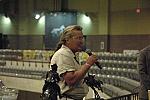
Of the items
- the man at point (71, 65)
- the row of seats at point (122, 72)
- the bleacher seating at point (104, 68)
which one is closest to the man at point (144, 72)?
the man at point (71, 65)

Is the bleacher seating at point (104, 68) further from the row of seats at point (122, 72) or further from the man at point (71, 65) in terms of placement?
the man at point (71, 65)

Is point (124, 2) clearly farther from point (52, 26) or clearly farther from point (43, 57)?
point (43, 57)

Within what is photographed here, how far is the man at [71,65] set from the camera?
7.46ft

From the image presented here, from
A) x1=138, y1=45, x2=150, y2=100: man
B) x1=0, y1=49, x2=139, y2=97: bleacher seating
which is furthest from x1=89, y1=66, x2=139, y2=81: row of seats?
x1=138, y1=45, x2=150, y2=100: man

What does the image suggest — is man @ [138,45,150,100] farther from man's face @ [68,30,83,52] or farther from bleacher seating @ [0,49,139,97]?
bleacher seating @ [0,49,139,97]

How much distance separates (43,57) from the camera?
9.89 meters

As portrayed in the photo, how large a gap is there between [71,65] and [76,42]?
7.0 inches

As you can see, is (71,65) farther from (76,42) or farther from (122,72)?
(122,72)

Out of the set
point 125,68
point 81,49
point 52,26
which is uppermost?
point 52,26

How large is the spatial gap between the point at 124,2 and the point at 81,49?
12852mm

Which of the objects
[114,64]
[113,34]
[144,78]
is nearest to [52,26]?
[113,34]

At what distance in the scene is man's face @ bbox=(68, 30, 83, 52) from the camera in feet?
7.79

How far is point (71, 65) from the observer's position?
2.33m

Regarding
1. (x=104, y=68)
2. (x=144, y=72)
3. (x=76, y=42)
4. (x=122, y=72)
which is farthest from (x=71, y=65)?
(x=104, y=68)
